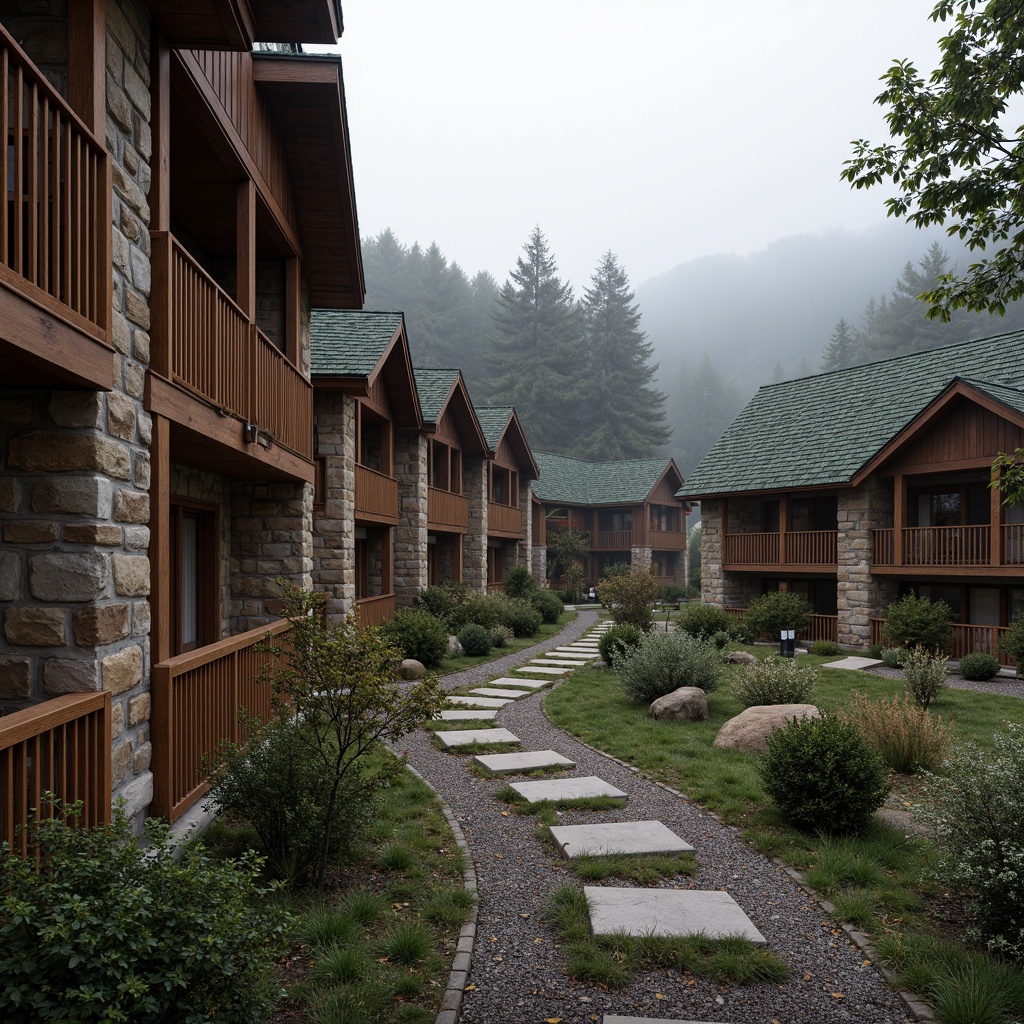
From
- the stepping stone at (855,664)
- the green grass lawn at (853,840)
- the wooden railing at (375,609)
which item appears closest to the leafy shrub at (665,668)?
the green grass lawn at (853,840)

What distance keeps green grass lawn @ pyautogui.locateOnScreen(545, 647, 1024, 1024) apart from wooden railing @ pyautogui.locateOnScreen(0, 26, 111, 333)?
5.38 m

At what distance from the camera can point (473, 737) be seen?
9.17 m

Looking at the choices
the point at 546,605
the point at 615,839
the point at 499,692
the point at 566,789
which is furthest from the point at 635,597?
the point at 615,839

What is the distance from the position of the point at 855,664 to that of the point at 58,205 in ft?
52.4

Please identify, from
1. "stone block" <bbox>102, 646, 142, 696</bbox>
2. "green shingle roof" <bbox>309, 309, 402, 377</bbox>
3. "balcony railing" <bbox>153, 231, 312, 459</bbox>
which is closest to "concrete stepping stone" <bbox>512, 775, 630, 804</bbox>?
"stone block" <bbox>102, 646, 142, 696</bbox>

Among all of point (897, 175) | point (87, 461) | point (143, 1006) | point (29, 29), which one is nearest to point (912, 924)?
point (143, 1006)

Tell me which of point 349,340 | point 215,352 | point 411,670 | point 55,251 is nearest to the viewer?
point 55,251

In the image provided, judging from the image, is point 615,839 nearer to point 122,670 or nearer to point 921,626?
point 122,670

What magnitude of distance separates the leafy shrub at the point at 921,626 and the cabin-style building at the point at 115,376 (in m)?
13.6

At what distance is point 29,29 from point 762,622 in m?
18.4

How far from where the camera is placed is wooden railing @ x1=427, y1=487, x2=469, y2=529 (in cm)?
2044

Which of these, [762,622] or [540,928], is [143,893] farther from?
[762,622]

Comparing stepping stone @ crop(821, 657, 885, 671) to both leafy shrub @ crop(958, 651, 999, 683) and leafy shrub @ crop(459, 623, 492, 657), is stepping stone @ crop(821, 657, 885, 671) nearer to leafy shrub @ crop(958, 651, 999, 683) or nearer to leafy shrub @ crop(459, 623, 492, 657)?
leafy shrub @ crop(958, 651, 999, 683)

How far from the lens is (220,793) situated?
16.4ft
